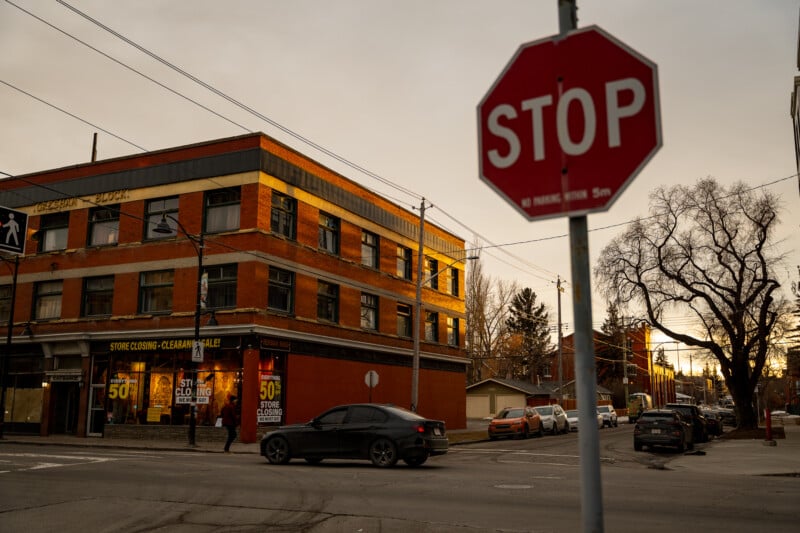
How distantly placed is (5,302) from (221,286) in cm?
1302

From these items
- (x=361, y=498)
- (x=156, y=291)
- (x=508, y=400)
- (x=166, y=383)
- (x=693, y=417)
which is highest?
(x=156, y=291)

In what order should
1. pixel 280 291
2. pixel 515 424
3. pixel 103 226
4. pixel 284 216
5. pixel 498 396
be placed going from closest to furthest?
1. pixel 280 291
2. pixel 284 216
3. pixel 103 226
4. pixel 515 424
5. pixel 498 396

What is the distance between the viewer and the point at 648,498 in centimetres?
1165

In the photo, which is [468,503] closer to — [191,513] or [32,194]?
[191,513]

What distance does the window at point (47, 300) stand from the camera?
33281 millimetres

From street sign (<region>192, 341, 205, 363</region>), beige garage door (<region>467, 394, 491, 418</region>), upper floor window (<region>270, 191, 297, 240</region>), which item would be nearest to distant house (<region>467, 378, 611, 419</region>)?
beige garage door (<region>467, 394, 491, 418</region>)

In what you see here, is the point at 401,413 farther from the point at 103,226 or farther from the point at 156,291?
the point at 103,226

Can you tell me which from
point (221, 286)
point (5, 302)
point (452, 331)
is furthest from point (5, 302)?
point (452, 331)

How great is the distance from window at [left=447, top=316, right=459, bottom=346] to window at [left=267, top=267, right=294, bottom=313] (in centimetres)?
1609

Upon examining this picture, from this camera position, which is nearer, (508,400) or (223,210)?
(223,210)

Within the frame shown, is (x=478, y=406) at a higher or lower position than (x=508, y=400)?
lower

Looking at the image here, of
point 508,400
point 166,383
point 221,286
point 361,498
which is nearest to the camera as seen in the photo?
point 361,498

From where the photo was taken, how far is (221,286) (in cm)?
2923

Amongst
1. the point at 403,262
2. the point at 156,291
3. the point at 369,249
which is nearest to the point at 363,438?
the point at 156,291
